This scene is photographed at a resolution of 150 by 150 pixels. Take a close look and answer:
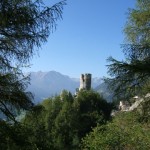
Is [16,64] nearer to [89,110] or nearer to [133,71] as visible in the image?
[133,71]

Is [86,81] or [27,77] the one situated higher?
[86,81]

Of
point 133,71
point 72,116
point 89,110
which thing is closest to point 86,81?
point 89,110

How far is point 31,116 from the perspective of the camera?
1078 cm

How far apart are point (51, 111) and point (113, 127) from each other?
24.9 meters

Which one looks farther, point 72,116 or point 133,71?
point 72,116

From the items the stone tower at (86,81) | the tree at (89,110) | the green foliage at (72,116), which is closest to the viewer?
the green foliage at (72,116)

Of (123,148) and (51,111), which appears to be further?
(51,111)

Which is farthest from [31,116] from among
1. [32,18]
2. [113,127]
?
[113,127]

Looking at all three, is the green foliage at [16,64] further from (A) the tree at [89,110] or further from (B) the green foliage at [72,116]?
(A) the tree at [89,110]

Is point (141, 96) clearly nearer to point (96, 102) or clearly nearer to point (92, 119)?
point (92, 119)

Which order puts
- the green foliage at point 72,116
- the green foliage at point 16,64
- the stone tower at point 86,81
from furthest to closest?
1. the stone tower at point 86,81
2. the green foliage at point 72,116
3. the green foliage at point 16,64

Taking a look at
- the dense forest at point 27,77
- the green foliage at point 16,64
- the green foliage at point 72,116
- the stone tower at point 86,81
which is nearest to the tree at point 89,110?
the green foliage at point 72,116

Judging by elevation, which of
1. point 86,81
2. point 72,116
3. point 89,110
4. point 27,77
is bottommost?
point 27,77

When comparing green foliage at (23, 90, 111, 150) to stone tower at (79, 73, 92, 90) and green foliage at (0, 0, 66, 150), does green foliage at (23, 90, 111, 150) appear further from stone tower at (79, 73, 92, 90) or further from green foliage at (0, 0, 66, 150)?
green foliage at (0, 0, 66, 150)
